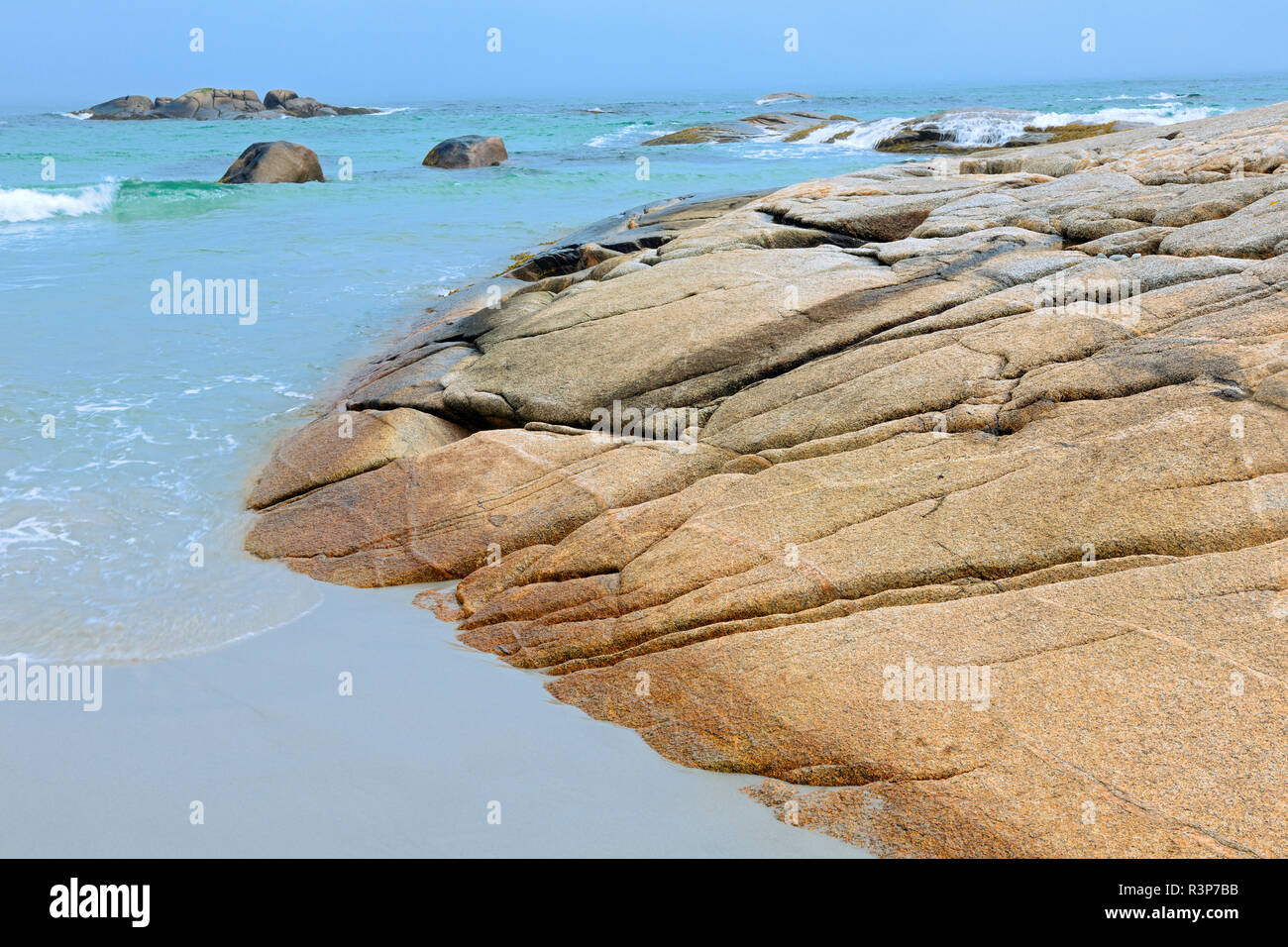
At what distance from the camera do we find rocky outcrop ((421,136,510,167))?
141ft

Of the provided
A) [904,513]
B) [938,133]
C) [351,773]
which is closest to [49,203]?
[351,773]

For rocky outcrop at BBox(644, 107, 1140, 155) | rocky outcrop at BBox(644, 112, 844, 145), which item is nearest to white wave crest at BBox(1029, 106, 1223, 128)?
rocky outcrop at BBox(644, 107, 1140, 155)

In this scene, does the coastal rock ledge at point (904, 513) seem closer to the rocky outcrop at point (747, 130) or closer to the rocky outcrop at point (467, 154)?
the rocky outcrop at point (467, 154)

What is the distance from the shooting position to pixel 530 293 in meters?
13.0

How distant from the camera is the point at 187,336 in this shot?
1477 centimetres

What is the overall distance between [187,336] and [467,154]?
31.1 meters

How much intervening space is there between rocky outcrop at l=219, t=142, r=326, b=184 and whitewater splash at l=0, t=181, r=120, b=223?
488cm

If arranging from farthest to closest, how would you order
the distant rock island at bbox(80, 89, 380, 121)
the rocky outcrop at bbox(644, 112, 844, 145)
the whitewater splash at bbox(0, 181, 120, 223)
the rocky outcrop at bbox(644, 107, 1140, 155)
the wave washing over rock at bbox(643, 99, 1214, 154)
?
1. the distant rock island at bbox(80, 89, 380, 121)
2. the rocky outcrop at bbox(644, 112, 844, 145)
3. the wave washing over rock at bbox(643, 99, 1214, 154)
4. the rocky outcrop at bbox(644, 107, 1140, 155)
5. the whitewater splash at bbox(0, 181, 120, 223)

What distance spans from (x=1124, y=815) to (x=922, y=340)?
4904 millimetres

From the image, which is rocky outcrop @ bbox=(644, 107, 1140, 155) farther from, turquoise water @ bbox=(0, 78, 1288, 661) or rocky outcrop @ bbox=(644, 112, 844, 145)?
turquoise water @ bbox=(0, 78, 1288, 661)

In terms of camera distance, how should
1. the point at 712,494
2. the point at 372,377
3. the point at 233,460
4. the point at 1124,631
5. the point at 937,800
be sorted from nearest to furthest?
1. the point at 937,800
2. the point at 1124,631
3. the point at 712,494
4. the point at 233,460
5. the point at 372,377

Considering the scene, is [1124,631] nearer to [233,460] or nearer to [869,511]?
[869,511]

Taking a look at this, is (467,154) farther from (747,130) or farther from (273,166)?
(747,130)
